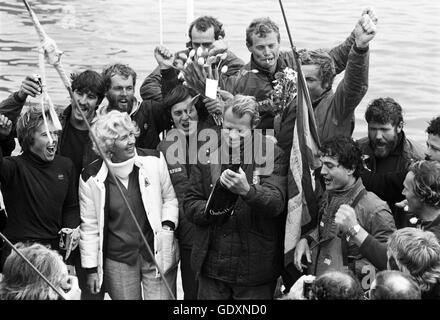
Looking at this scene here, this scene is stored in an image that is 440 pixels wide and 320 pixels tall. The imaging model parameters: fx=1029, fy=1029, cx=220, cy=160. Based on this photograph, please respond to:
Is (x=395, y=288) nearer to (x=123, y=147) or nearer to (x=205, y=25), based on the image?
(x=123, y=147)

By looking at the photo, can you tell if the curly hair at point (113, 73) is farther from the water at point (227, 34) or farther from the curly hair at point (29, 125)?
the water at point (227, 34)

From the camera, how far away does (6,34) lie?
14008 mm

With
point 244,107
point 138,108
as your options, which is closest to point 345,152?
point 244,107

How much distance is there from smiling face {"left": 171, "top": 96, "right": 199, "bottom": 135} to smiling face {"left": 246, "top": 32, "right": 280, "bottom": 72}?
50 cm

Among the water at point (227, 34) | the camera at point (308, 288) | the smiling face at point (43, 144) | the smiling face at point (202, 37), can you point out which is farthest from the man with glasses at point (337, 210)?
the water at point (227, 34)

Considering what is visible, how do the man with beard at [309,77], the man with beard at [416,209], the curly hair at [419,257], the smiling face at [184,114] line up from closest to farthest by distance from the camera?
the curly hair at [419,257] → the man with beard at [416,209] → the man with beard at [309,77] → the smiling face at [184,114]

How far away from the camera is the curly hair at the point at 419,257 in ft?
14.2

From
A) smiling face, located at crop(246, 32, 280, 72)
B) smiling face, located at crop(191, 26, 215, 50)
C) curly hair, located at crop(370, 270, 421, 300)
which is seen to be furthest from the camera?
smiling face, located at crop(191, 26, 215, 50)

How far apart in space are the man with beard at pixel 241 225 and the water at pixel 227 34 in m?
6.51

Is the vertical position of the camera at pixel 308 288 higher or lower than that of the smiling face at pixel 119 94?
lower

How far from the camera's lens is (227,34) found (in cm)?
1387

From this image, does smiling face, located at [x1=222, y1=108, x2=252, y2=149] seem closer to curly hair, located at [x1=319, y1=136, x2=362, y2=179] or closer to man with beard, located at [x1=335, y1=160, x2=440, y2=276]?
curly hair, located at [x1=319, y1=136, x2=362, y2=179]

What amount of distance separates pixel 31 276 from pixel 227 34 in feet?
32.4

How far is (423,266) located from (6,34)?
418 inches
